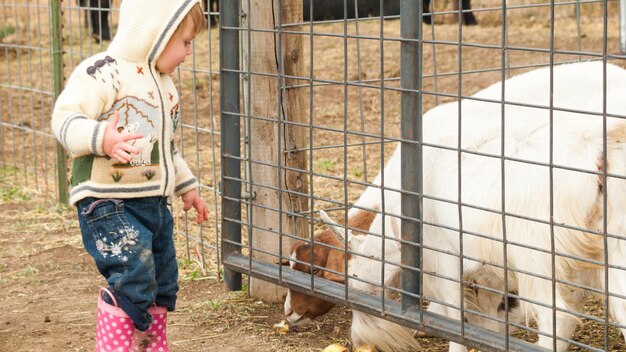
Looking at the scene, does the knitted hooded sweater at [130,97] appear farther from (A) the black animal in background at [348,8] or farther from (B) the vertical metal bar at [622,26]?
(B) the vertical metal bar at [622,26]

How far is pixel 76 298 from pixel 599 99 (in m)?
2.82

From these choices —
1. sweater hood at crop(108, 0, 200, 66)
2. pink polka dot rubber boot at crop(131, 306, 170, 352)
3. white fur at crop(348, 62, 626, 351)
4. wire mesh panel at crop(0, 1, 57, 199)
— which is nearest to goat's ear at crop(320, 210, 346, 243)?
white fur at crop(348, 62, 626, 351)

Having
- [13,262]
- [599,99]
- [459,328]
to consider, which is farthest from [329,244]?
[13,262]

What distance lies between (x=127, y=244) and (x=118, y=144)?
416 mm

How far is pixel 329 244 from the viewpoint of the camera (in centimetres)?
450

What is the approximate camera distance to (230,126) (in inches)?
186

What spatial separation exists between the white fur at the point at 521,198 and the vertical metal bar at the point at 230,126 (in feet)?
2.25

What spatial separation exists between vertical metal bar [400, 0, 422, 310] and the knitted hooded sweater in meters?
0.78

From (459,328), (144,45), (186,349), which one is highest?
(144,45)

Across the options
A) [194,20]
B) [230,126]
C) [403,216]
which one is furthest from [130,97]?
[230,126]

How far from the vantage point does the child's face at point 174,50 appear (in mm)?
3611

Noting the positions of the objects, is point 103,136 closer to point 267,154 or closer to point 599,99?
point 267,154

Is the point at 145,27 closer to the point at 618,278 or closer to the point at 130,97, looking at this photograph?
the point at 130,97

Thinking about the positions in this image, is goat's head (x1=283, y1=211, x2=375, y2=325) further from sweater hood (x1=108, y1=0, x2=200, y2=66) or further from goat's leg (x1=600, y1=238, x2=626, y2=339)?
sweater hood (x1=108, y1=0, x2=200, y2=66)
